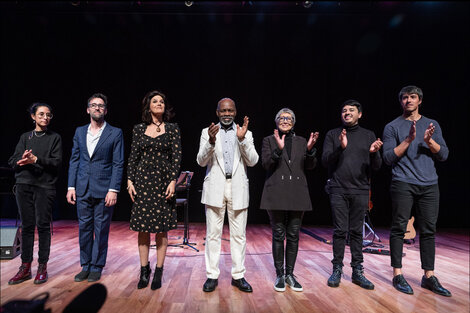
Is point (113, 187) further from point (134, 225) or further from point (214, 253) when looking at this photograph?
point (214, 253)

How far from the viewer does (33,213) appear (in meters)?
2.70

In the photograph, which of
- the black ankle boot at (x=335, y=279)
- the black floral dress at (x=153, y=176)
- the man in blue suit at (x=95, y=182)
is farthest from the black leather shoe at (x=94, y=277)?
the black ankle boot at (x=335, y=279)

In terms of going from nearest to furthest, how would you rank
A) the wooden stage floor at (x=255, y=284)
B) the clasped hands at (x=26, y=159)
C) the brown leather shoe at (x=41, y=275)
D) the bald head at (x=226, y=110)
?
the wooden stage floor at (x=255, y=284) < the clasped hands at (x=26, y=159) < the bald head at (x=226, y=110) < the brown leather shoe at (x=41, y=275)

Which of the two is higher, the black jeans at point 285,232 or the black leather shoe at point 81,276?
the black jeans at point 285,232

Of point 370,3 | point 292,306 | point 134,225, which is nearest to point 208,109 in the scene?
point 370,3

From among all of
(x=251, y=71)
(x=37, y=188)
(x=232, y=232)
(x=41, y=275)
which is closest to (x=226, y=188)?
(x=232, y=232)

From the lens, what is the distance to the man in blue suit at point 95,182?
2.72m

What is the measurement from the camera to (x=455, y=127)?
6.94m

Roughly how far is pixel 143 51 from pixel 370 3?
518cm

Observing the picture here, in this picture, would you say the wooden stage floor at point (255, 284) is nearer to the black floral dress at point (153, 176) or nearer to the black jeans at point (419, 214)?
the black jeans at point (419, 214)

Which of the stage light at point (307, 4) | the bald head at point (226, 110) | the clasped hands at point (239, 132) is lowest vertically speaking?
the clasped hands at point (239, 132)

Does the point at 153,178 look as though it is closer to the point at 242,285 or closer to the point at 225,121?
the point at 225,121

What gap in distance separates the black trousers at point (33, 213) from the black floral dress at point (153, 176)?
2.87ft

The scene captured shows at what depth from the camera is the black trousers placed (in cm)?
265
